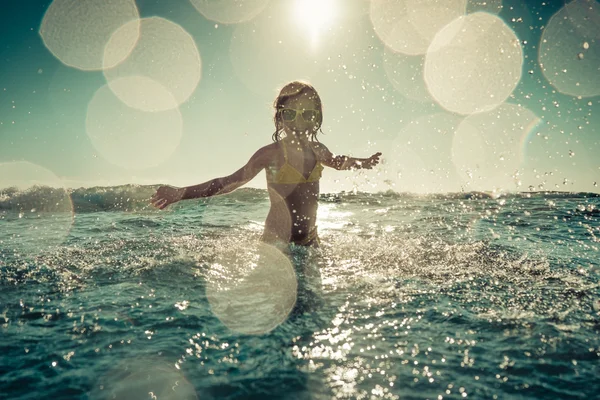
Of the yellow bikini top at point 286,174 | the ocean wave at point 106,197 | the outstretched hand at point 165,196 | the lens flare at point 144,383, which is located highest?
the yellow bikini top at point 286,174

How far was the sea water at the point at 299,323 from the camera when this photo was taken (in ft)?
6.53

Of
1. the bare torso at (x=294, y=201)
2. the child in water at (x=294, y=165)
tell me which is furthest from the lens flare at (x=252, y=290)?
the child in water at (x=294, y=165)

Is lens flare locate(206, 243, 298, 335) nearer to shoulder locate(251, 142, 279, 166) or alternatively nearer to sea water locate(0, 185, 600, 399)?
sea water locate(0, 185, 600, 399)

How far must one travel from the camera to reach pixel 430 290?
3.61 m

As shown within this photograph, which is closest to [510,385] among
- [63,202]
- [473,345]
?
[473,345]

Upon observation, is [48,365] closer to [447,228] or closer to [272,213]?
[272,213]

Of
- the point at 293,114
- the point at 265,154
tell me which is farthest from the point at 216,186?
the point at 293,114

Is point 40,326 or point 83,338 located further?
point 40,326

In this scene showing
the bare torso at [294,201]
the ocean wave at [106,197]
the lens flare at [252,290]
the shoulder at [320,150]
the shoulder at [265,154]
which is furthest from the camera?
the ocean wave at [106,197]

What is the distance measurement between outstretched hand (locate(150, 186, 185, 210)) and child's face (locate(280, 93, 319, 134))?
190 centimetres

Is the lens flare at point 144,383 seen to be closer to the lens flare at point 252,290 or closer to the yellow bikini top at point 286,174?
the lens flare at point 252,290

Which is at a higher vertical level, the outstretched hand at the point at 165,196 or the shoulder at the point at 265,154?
the shoulder at the point at 265,154

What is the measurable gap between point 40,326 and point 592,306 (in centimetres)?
465

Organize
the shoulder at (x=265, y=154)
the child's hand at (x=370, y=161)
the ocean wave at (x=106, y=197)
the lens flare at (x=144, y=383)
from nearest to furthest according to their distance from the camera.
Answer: the lens flare at (x=144, y=383)
the shoulder at (x=265, y=154)
the child's hand at (x=370, y=161)
the ocean wave at (x=106, y=197)
